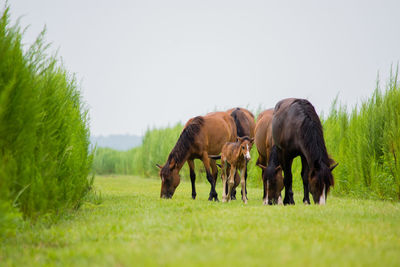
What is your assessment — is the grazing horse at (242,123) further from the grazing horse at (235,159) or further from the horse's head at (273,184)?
the horse's head at (273,184)

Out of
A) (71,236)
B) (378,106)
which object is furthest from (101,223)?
(378,106)

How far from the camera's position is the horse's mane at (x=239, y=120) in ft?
39.0

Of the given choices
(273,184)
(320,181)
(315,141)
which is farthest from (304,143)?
(273,184)

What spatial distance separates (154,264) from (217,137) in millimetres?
7361

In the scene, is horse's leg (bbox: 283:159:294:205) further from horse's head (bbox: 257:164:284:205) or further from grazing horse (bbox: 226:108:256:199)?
grazing horse (bbox: 226:108:256:199)

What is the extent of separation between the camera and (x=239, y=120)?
1202 cm

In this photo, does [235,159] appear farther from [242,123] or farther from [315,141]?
[242,123]

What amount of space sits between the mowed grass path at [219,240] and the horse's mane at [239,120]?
5.86 m

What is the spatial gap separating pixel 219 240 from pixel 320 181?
10.5 feet

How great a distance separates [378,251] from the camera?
341cm

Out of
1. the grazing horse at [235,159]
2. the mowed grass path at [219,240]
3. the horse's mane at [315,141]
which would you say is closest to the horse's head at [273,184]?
the grazing horse at [235,159]

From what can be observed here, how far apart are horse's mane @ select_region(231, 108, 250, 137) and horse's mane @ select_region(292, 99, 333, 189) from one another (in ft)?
14.4

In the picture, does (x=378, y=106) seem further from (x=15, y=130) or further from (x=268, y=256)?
(x=15, y=130)

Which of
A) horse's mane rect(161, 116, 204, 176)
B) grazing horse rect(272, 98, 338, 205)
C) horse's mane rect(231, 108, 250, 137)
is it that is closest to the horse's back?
grazing horse rect(272, 98, 338, 205)
